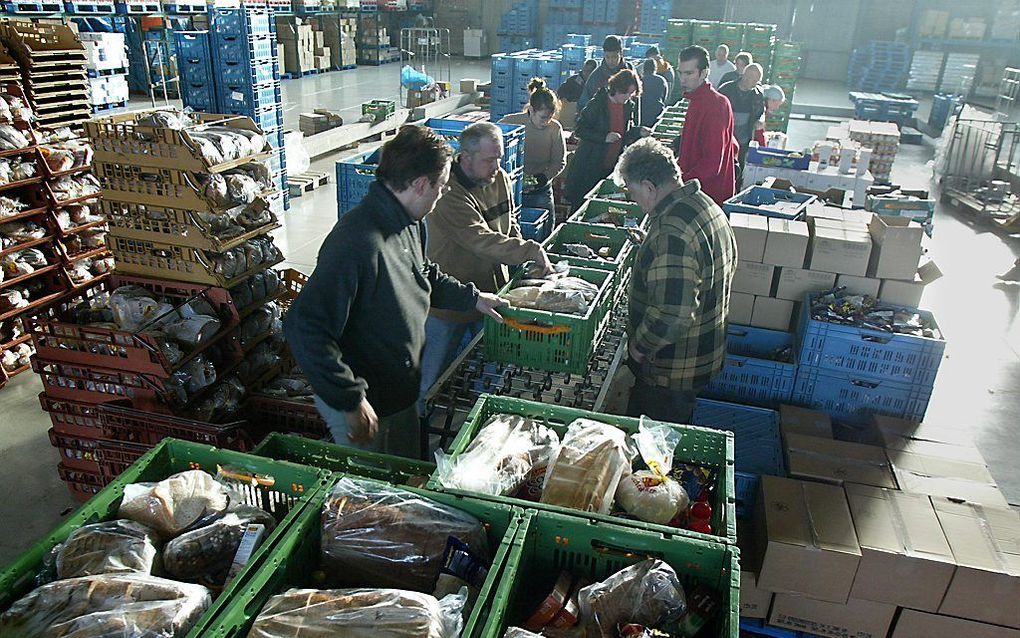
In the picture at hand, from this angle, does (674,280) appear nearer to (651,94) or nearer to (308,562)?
(308,562)

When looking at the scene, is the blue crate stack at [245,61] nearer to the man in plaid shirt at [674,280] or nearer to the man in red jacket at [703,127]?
the man in red jacket at [703,127]

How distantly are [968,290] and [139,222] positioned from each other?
7.55 metres

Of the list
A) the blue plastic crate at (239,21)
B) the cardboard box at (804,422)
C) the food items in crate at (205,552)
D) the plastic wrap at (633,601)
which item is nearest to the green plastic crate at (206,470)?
the food items in crate at (205,552)

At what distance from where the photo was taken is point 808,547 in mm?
2824

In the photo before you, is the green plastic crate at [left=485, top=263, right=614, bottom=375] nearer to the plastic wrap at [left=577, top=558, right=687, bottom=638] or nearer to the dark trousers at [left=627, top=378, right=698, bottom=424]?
the dark trousers at [left=627, top=378, right=698, bottom=424]

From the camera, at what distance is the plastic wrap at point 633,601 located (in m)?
1.56

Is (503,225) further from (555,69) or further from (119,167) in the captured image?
(555,69)

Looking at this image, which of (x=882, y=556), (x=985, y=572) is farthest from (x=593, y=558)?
(x=985, y=572)

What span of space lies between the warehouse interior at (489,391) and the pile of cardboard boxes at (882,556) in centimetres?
1

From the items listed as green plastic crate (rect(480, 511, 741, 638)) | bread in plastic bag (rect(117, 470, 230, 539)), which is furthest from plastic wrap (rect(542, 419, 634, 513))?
bread in plastic bag (rect(117, 470, 230, 539))

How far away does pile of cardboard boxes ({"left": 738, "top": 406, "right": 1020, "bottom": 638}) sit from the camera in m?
2.76

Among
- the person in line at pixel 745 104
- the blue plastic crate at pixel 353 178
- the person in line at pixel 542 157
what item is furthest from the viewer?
the person in line at pixel 745 104

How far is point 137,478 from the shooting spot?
1.92 metres

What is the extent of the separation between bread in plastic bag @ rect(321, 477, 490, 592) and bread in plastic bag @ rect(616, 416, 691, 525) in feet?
1.42
